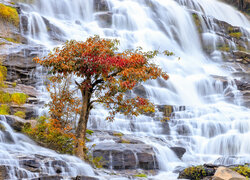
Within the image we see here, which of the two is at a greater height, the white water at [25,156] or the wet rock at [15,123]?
the wet rock at [15,123]

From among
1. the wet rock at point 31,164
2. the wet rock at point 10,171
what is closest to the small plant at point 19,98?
the wet rock at point 31,164

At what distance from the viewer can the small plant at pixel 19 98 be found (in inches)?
710

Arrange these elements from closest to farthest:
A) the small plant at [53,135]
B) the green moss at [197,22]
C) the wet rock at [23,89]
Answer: the small plant at [53,135] → the wet rock at [23,89] → the green moss at [197,22]

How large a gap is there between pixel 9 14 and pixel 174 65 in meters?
17.0

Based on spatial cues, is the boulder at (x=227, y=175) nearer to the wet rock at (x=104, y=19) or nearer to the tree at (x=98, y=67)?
the tree at (x=98, y=67)

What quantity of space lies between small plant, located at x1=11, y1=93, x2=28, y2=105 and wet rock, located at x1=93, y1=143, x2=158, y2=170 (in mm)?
5745

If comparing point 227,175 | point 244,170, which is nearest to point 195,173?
point 244,170

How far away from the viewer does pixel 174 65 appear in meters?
34.5

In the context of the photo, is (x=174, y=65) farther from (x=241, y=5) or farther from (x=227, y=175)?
(x=241, y=5)

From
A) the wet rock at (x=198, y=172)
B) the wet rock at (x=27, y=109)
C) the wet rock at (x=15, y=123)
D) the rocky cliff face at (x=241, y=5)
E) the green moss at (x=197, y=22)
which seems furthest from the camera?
the rocky cliff face at (x=241, y=5)

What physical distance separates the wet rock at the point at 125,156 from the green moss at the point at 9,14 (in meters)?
17.4

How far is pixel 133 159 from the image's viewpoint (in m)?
15.1

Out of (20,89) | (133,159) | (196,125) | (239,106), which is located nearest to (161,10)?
(239,106)

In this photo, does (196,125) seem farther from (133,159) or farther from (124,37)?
(124,37)
